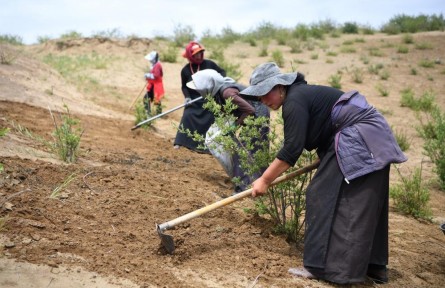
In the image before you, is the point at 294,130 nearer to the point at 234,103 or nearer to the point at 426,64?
the point at 234,103

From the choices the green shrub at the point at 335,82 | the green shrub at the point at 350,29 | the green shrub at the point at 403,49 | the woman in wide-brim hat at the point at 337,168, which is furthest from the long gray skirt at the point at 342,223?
the green shrub at the point at 350,29

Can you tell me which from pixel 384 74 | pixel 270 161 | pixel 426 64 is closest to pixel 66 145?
pixel 270 161

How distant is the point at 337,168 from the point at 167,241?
4.18ft

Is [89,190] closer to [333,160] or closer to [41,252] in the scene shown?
[41,252]

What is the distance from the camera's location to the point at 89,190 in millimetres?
4344

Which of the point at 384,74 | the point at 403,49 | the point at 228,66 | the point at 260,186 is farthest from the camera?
the point at 403,49

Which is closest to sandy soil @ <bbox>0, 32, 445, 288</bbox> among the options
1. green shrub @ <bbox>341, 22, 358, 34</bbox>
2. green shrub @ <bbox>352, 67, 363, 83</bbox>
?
green shrub @ <bbox>352, 67, 363, 83</bbox>

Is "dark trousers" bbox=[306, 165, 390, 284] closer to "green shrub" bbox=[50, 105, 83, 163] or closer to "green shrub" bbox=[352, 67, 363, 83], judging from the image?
"green shrub" bbox=[50, 105, 83, 163]

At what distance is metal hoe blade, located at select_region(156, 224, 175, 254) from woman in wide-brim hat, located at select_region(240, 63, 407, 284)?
26.4 inches

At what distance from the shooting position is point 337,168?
319cm

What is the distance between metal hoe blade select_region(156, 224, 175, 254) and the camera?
3.28m

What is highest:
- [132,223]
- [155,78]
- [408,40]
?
[408,40]

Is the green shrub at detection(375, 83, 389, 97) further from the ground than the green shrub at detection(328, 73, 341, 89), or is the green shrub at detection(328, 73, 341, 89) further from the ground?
the green shrub at detection(328, 73, 341, 89)

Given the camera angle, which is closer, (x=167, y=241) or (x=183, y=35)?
(x=167, y=241)
